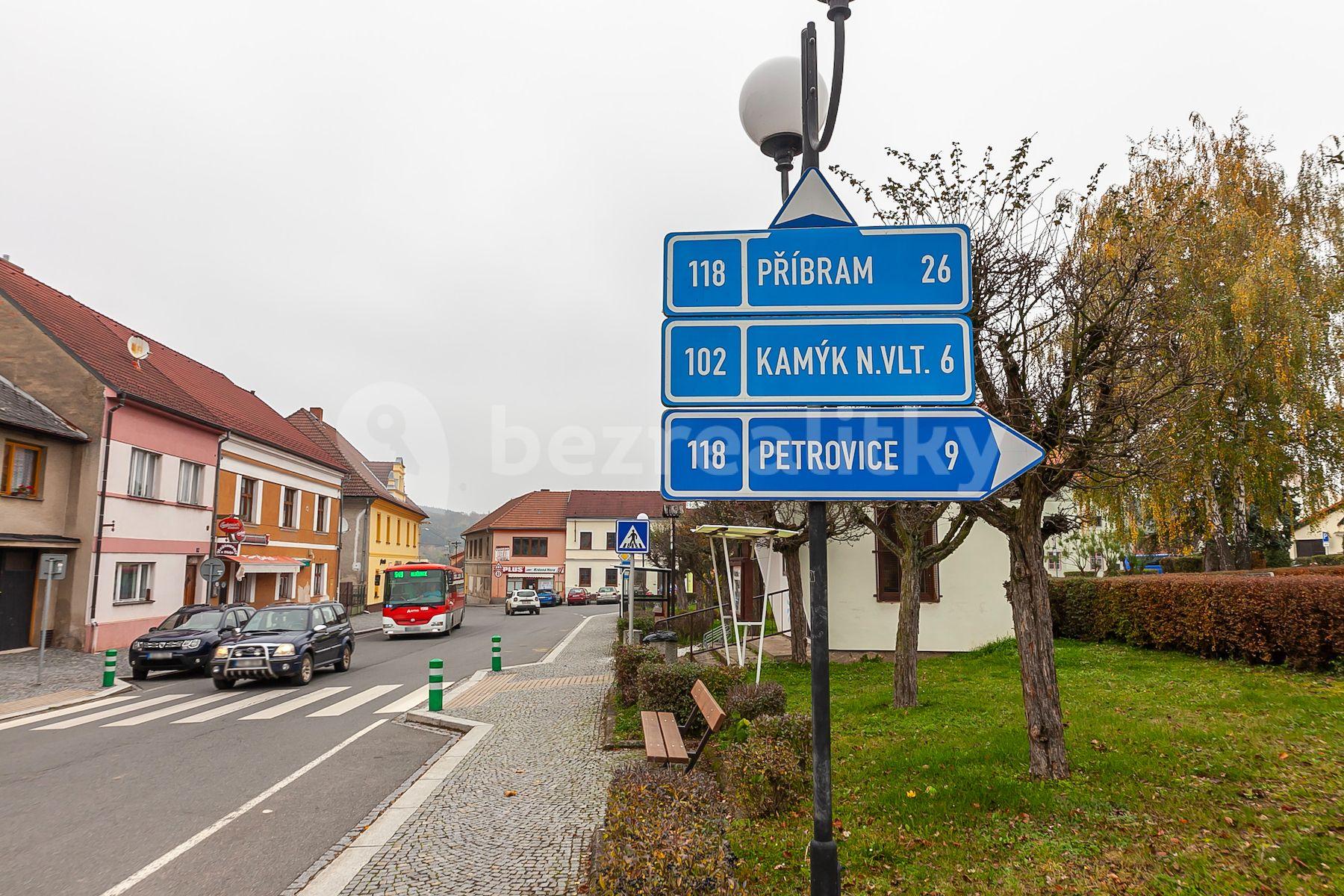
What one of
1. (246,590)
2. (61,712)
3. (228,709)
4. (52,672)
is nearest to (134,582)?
(52,672)

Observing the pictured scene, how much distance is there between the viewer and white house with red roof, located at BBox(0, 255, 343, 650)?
20.8m

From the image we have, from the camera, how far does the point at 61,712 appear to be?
1298 cm

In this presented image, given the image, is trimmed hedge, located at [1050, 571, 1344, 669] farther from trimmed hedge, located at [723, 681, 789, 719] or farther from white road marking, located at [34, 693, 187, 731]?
white road marking, located at [34, 693, 187, 731]

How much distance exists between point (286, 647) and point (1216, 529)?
22.2m

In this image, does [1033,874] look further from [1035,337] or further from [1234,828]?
[1035,337]

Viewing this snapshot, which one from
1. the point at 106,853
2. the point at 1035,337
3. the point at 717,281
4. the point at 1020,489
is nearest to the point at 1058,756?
the point at 1020,489

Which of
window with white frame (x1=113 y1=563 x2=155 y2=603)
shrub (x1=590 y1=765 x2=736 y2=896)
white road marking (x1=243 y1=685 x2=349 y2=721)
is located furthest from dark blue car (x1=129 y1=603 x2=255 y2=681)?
shrub (x1=590 y1=765 x2=736 y2=896)

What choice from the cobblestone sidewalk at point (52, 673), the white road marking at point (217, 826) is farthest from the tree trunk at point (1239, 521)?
the cobblestone sidewalk at point (52, 673)

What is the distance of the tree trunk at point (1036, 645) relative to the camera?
612 cm

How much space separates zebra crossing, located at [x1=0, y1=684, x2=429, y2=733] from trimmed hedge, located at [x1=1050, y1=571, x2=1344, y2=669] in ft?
36.3

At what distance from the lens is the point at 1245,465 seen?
61.0 ft

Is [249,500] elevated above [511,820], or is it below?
above

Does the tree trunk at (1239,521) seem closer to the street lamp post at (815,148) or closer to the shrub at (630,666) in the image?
the shrub at (630,666)

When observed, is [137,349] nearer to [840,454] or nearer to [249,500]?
[249,500]
